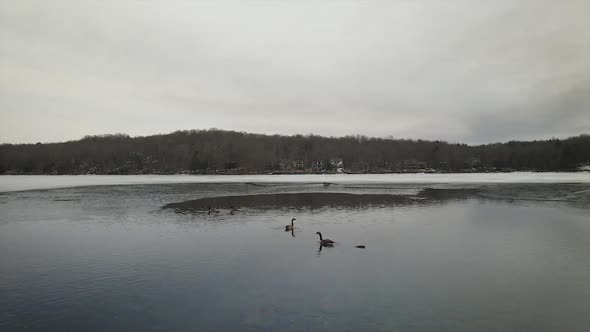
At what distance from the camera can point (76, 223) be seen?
17953mm

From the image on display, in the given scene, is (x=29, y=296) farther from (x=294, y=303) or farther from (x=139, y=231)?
(x=139, y=231)

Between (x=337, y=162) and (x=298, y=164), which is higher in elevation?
(x=337, y=162)

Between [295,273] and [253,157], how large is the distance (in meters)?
93.1

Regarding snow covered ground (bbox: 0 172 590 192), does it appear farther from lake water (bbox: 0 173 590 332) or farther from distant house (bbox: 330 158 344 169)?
distant house (bbox: 330 158 344 169)

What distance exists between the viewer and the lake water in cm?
723

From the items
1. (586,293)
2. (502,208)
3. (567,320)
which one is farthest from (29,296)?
(502,208)

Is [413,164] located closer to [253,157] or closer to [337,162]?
[337,162]

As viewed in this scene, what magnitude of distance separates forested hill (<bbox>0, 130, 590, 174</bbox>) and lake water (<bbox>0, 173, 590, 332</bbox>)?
77354mm

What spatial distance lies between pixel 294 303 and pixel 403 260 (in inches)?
193

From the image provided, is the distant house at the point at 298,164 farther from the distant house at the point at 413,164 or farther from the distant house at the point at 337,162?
A: the distant house at the point at 413,164

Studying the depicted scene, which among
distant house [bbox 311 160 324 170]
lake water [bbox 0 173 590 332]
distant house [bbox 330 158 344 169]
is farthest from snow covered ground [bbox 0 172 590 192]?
distant house [bbox 330 158 344 169]

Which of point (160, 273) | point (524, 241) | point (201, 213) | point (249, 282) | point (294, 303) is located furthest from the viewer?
point (201, 213)

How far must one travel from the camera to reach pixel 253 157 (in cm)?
10250

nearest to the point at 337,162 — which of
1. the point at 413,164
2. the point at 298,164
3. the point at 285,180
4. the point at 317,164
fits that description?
the point at 317,164
